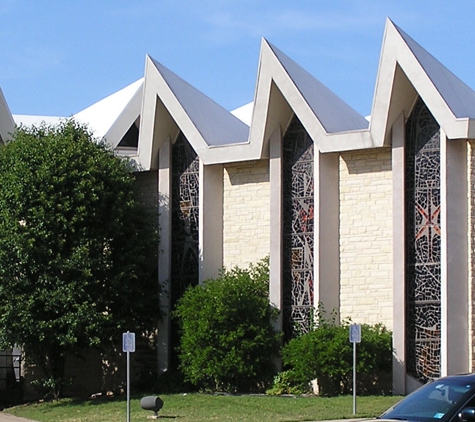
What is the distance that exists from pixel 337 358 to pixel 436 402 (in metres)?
14.9

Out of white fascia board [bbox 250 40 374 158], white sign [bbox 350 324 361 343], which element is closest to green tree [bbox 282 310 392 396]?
white sign [bbox 350 324 361 343]

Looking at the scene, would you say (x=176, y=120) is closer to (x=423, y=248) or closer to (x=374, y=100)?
(x=374, y=100)

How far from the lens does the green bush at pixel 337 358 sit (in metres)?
26.7

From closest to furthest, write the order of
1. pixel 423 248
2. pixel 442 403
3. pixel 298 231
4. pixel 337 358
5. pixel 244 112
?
pixel 442 403 → pixel 337 358 → pixel 423 248 → pixel 298 231 → pixel 244 112

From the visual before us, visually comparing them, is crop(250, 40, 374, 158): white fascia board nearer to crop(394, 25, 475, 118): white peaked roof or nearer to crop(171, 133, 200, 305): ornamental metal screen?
crop(394, 25, 475, 118): white peaked roof

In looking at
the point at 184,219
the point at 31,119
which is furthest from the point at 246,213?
the point at 31,119

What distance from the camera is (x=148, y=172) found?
109 ft

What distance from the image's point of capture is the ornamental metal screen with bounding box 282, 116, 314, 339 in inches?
1152

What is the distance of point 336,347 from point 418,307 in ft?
8.17

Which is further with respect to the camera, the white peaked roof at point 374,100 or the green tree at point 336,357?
the green tree at point 336,357

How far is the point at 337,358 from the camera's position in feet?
87.9

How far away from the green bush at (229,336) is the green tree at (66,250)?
7.16 ft

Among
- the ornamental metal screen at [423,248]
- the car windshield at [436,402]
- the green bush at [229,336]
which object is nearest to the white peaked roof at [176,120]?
the green bush at [229,336]

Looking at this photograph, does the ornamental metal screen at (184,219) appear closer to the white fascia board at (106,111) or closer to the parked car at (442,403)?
the white fascia board at (106,111)
